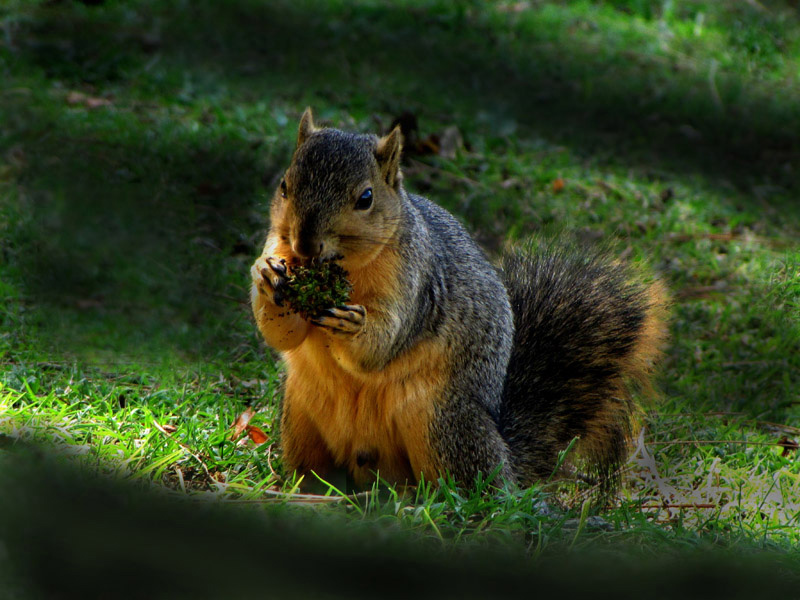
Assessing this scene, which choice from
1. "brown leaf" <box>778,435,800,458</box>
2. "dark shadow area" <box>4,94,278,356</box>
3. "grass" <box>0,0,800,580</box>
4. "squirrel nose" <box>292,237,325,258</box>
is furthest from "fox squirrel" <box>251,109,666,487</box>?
"dark shadow area" <box>4,94,278,356</box>

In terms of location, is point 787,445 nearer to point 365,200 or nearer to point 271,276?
point 365,200

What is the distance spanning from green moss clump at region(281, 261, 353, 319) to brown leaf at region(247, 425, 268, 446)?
667mm

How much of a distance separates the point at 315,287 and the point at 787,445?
1607 mm

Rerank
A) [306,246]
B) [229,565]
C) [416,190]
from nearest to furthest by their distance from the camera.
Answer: [229,565] → [306,246] → [416,190]

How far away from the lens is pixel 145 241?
3.44 m

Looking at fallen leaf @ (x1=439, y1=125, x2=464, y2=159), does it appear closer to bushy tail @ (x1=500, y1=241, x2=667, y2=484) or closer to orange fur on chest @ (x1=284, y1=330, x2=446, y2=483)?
bushy tail @ (x1=500, y1=241, x2=667, y2=484)

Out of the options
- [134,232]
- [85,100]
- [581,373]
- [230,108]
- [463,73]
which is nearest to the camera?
[581,373]

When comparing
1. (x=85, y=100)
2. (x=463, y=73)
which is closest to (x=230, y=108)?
(x=85, y=100)

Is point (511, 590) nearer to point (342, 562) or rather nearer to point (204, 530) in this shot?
point (342, 562)

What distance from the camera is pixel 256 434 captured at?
2752 mm

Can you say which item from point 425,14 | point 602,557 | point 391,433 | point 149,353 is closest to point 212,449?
point 391,433

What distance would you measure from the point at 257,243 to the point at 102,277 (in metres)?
0.60

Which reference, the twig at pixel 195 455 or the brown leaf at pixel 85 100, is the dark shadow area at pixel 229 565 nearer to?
the twig at pixel 195 455

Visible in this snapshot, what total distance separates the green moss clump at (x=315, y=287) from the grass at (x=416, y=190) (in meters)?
0.46
